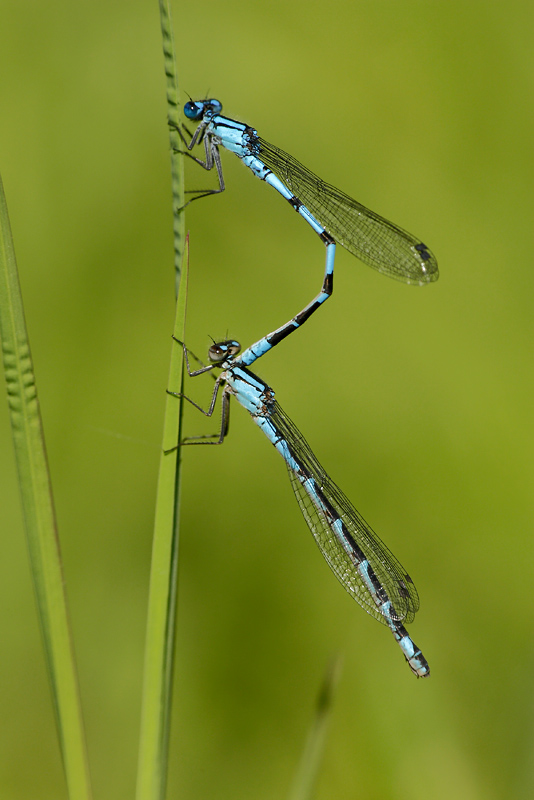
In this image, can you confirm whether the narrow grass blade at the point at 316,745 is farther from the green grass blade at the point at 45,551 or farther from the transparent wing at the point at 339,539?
the transparent wing at the point at 339,539

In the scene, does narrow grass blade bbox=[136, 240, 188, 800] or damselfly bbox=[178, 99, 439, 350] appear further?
damselfly bbox=[178, 99, 439, 350]

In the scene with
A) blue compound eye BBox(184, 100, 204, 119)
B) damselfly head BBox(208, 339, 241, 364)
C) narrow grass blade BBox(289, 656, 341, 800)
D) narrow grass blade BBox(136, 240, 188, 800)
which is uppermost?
blue compound eye BBox(184, 100, 204, 119)

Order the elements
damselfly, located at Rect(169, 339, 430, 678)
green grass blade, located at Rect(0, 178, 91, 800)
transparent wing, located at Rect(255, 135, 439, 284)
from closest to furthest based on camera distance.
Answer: green grass blade, located at Rect(0, 178, 91, 800) < damselfly, located at Rect(169, 339, 430, 678) < transparent wing, located at Rect(255, 135, 439, 284)

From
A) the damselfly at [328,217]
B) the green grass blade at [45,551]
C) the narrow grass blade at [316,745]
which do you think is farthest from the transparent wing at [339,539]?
the green grass blade at [45,551]

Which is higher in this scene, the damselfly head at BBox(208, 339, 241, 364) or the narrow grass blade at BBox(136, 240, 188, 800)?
the damselfly head at BBox(208, 339, 241, 364)

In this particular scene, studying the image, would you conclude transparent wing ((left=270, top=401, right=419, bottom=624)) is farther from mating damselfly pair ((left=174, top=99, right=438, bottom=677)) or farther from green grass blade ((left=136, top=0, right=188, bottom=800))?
green grass blade ((left=136, top=0, right=188, bottom=800))

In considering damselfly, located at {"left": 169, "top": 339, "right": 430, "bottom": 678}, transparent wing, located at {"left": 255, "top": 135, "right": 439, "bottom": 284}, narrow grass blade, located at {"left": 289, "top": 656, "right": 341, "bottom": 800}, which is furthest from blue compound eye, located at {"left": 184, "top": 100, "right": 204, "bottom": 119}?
narrow grass blade, located at {"left": 289, "top": 656, "right": 341, "bottom": 800}

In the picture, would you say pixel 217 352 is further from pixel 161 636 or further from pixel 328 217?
pixel 161 636
